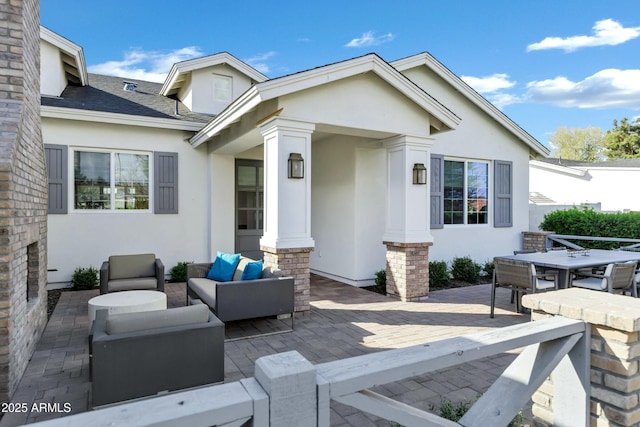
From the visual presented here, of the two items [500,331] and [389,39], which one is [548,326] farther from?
[389,39]

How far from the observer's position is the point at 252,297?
4836 millimetres

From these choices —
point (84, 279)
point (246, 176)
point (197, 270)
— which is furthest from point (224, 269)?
point (246, 176)

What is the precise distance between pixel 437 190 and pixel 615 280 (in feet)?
13.0

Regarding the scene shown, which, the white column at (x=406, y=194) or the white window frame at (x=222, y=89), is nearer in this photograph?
the white column at (x=406, y=194)

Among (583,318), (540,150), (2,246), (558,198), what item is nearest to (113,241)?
(2,246)

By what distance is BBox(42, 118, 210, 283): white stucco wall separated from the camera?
755 centimetres

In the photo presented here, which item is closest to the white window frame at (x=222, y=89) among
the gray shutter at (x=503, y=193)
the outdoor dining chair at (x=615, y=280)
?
the gray shutter at (x=503, y=193)

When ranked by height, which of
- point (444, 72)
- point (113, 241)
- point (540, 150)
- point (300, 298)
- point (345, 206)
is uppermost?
point (444, 72)

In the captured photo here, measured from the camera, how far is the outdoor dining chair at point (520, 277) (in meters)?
5.27

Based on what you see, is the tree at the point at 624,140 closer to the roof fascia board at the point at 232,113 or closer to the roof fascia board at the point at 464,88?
the roof fascia board at the point at 464,88

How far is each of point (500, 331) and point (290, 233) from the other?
4.25 metres

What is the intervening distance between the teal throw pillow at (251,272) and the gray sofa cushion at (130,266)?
2458 millimetres

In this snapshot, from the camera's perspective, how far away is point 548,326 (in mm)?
1700

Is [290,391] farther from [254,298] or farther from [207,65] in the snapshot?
[207,65]
